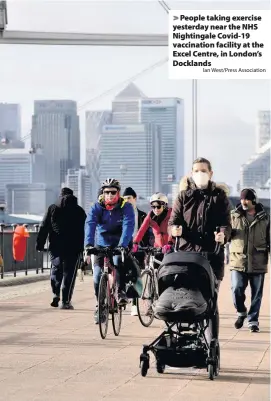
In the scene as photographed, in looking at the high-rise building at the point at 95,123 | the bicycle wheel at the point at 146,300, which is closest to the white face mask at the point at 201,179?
the bicycle wheel at the point at 146,300

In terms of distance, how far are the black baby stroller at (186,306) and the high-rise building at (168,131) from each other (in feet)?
264

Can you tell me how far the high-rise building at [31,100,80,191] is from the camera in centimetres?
9719

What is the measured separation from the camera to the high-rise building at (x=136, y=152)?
116m

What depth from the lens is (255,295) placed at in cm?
1273

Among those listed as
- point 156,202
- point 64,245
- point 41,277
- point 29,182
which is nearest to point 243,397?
point 156,202

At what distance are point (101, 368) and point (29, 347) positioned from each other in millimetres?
1699

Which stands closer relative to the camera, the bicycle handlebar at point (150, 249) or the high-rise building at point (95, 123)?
the bicycle handlebar at point (150, 249)

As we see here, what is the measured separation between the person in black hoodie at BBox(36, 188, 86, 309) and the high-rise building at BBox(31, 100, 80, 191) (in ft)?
249

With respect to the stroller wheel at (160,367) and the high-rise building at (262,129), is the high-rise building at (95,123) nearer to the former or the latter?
the high-rise building at (262,129)

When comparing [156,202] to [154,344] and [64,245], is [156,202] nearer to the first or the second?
[64,245]

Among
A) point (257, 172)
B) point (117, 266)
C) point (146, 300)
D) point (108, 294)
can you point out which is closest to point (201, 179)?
point (108, 294)

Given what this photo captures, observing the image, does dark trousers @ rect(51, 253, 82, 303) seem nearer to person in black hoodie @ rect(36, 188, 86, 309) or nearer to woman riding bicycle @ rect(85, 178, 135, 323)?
person in black hoodie @ rect(36, 188, 86, 309)

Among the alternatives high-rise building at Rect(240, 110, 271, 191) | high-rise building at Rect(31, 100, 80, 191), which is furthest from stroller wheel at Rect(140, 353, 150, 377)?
high-rise building at Rect(240, 110, 271, 191)

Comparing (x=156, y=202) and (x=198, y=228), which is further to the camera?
(x=156, y=202)
